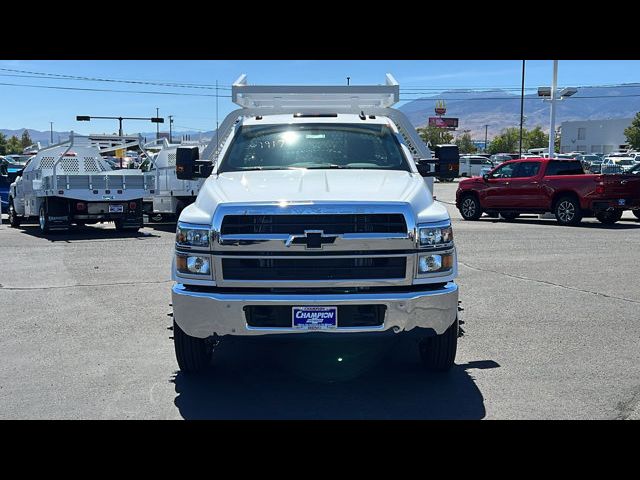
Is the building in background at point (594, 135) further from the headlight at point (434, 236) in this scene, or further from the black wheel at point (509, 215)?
the headlight at point (434, 236)

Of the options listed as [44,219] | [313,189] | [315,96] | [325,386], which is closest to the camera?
[313,189]

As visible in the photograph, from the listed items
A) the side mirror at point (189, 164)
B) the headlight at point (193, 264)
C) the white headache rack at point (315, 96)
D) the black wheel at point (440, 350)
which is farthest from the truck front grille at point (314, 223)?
the white headache rack at point (315, 96)

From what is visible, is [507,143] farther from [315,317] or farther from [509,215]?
[315,317]

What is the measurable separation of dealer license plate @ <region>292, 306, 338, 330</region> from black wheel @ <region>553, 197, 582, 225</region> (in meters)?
16.0

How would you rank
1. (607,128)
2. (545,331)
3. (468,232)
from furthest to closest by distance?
(607,128) < (468,232) < (545,331)

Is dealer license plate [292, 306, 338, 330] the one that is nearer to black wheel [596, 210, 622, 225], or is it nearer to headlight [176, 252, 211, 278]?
headlight [176, 252, 211, 278]

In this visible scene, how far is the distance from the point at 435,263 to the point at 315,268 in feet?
2.86

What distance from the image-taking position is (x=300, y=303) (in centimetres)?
520

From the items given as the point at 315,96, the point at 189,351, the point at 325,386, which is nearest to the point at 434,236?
the point at 325,386

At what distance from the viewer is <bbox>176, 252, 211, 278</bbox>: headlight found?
5.39 m
